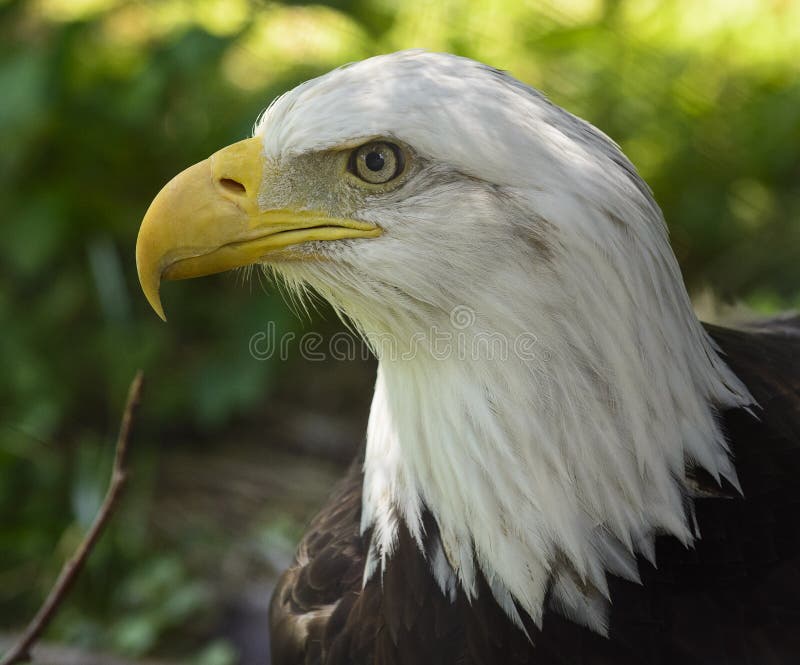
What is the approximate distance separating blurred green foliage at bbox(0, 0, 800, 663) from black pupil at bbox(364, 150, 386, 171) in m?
2.02

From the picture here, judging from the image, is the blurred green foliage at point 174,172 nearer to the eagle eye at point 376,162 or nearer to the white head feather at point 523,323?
the white head feather at point 523,323

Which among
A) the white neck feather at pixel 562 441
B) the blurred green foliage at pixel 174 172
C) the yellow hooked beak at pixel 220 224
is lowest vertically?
the white neck feather at pixel 562 441

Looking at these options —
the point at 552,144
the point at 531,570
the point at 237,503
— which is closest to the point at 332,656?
the point at 531,570

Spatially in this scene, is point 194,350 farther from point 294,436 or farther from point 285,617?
point 285,617

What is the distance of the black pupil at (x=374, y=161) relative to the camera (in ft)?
5.82

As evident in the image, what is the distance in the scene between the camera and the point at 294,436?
167 inches

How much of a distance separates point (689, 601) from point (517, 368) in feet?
1.71

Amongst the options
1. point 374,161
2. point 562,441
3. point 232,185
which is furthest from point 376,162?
point 562,441

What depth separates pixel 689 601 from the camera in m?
1.79

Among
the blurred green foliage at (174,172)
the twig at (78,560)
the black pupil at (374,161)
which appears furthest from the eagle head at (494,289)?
the blurred green foliage at (174,172)

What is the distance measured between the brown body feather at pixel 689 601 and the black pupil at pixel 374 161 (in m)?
0.69

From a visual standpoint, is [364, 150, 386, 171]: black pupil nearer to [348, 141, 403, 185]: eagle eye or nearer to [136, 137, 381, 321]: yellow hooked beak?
[348, 141, 403, 185]: eagle eye

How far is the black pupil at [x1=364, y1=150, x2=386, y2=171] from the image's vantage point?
178 cm

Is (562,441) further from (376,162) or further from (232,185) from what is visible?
(232,185)
